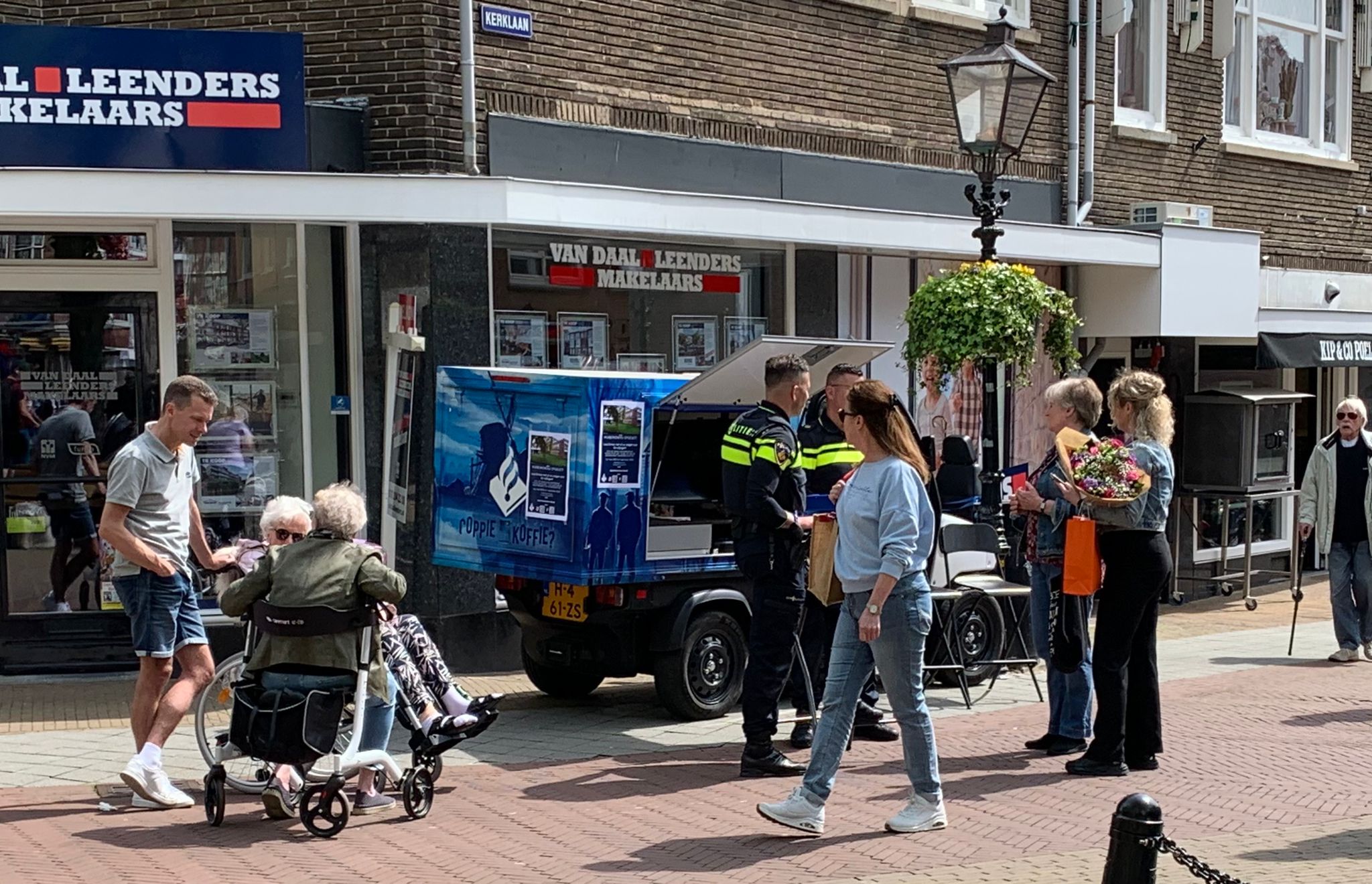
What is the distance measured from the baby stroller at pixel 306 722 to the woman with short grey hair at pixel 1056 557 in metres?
3.40

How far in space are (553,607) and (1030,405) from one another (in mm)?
7024

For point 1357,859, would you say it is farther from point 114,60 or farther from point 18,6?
point 18,6

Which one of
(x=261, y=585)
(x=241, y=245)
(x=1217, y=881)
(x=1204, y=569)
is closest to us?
(x=1217, y=881)

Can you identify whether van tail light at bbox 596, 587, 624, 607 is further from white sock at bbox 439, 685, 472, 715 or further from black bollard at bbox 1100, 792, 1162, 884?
black bollard at bbox 1100, 792, 1162, 884

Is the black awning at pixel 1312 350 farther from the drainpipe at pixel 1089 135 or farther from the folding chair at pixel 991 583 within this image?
the folding chair at pixel 991 583

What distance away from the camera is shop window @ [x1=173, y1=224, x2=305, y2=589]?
10.5m

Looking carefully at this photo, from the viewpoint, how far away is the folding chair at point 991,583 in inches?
374

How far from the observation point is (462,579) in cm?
1052

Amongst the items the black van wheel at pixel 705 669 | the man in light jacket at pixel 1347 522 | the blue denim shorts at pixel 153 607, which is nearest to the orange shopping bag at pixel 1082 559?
the black van wheel at pixel 705 669

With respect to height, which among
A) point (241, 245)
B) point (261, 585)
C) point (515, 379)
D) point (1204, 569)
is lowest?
point (1204, 569)

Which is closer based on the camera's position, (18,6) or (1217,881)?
(1217,881)

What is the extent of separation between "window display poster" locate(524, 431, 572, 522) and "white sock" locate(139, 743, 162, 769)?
95.3 inches

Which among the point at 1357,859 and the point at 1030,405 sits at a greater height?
the point at 1030,405

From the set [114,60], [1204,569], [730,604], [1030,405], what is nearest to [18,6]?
[114,60]
